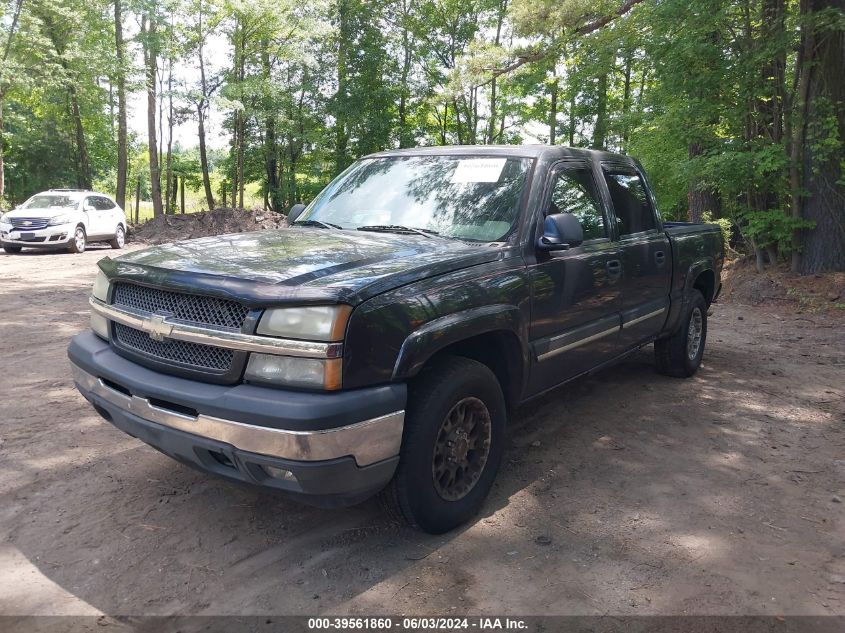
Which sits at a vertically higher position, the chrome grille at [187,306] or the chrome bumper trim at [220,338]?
the chrome grille at [187,306]

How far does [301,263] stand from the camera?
2.98 m

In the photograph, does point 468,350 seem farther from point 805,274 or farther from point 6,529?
point 805,274

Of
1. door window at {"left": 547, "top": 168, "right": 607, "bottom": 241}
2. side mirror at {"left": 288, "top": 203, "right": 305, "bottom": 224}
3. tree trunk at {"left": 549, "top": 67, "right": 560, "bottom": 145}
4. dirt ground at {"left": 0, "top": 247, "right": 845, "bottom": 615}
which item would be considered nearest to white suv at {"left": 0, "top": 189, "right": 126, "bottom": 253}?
dirt ground at {"left": 0, "top": 247, "right": 845, "bottom": 615}

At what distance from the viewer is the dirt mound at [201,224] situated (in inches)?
854

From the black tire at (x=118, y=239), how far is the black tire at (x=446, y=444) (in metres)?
17.7

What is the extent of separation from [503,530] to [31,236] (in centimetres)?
1622

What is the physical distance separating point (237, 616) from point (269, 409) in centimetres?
84

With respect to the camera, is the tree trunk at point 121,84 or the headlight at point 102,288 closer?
the headlight at point 102,288

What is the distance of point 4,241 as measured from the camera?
15773 millimetres

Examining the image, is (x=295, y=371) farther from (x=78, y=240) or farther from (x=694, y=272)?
(x=78, y=240)

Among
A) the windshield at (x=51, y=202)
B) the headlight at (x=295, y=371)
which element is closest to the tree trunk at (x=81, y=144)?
the windshield at (x=51, y=202)

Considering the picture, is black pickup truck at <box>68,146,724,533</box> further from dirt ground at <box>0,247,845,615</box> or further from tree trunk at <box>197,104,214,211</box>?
tree trunk at <box>197,104,214,211</box>

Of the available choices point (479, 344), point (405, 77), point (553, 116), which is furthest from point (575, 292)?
point (405, 77)

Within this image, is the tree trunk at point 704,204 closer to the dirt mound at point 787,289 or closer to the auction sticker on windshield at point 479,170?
the dirt mound at point 787,289
